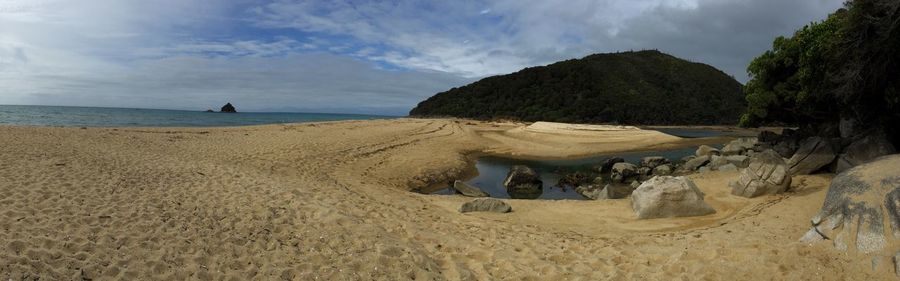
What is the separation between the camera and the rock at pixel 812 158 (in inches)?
639

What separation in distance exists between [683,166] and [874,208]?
17.3 m

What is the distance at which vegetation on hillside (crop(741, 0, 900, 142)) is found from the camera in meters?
12.7

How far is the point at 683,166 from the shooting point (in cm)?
2506

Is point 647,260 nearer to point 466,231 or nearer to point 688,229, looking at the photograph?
point 688,229

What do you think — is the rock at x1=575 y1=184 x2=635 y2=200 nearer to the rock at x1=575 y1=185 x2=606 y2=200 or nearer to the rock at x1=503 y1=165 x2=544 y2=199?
the rock at x1=575 y1=185 x2=606 y2=200

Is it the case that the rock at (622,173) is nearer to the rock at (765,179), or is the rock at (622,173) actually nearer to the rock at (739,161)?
the rock at (739,161)

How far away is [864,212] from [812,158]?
31.3 ft

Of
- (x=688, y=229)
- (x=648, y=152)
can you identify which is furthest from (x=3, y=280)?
(x=648, y=152)

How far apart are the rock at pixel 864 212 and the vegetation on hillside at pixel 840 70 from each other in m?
4.58

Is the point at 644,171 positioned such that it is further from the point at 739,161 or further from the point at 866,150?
the point at 866,150

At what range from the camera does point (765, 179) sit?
1416cm

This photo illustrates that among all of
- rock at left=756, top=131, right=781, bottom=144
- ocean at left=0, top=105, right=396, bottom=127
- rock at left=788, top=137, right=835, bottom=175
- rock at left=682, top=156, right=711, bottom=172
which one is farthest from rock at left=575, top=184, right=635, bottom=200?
ocean at left=0, top=105, right=396, bottom=127

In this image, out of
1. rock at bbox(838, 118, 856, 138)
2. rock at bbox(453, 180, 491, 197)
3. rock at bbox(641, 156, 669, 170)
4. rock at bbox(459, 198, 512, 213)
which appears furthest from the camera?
rock at bbox(641, 156, 669, 170)

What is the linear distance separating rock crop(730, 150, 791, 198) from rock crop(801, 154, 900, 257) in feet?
13.6
